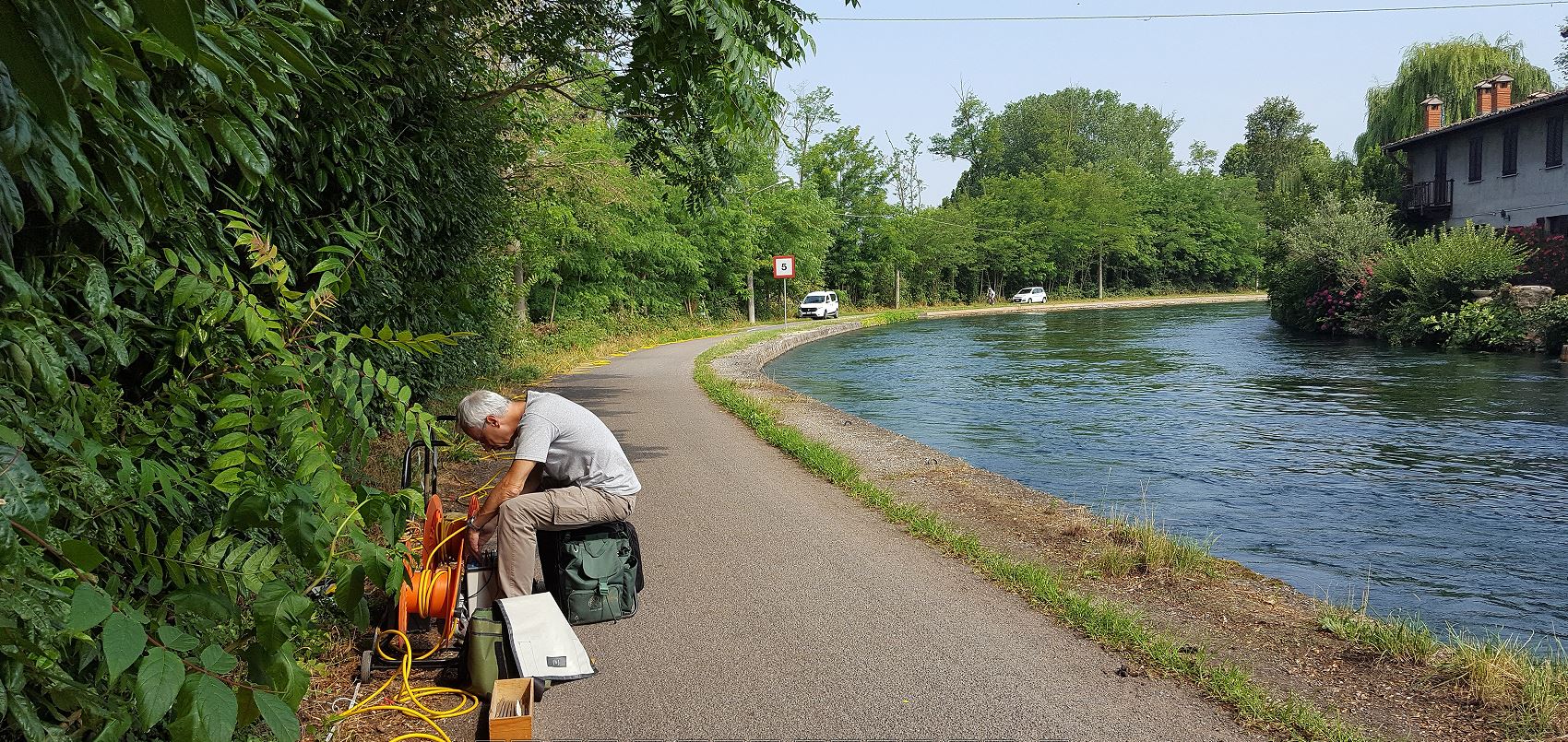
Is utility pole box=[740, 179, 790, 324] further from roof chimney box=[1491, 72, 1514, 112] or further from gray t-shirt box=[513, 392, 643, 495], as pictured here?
gray t-shirt box=[513, 392, 643, 495]

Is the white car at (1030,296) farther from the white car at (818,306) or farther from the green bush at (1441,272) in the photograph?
the green bush at (1441,272)

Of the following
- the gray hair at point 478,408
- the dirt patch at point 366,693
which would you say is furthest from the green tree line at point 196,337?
the gray hair at point 478,408

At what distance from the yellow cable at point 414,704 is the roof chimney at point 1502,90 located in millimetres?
51158

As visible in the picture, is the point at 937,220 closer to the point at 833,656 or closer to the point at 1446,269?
the point at 1446,269

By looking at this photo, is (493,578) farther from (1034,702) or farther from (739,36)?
(739,36)

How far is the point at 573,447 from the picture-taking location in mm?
6000

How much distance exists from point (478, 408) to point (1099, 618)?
3614 millimetres

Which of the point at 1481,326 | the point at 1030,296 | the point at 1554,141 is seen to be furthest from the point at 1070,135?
the point at 1481,326

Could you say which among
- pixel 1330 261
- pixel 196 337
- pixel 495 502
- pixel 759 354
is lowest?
pixel 759 354

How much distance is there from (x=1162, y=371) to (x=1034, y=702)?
74.8 ft

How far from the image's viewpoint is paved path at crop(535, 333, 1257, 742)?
4.57 m

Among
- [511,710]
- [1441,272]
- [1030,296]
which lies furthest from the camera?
[1030,296]

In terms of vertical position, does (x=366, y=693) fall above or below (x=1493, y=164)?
below

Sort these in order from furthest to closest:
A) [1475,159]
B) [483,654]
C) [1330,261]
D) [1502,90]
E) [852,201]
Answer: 1. [852,201]
2. [1502,90]
3. [1475,159]
4. [1330,261]
5. [483,654]
